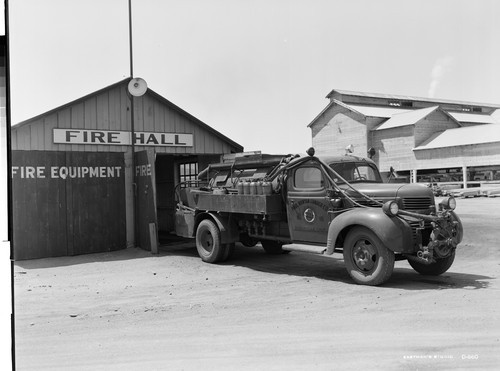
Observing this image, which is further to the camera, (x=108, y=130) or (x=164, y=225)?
A: (x=164, y=225)

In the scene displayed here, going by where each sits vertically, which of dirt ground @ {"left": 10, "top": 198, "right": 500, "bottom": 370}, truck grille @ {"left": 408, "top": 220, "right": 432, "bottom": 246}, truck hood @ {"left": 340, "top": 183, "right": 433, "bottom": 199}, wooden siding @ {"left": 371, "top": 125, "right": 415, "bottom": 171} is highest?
wooden siding @ {"left": 371, "top": 125, "right": 415, "bottom": 171}

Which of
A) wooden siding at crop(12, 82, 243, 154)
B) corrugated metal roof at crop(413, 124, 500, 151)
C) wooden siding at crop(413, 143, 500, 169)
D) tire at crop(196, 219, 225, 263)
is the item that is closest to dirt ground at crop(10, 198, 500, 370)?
tire at crop(196, 219, 225, 263)

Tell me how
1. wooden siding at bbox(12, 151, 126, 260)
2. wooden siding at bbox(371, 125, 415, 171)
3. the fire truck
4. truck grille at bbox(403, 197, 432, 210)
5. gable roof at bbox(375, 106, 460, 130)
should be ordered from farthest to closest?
wooden siding at bbox(371, 125, 415, 171) < gable roof at bbox(375, 106, 460, 130) < wooden siding at bbox(12, 151, 126, 260) < truck grille at bbox(403, 197, 432, 210) < the fire truck

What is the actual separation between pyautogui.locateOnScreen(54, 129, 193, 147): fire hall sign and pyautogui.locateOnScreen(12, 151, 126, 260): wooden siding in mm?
326

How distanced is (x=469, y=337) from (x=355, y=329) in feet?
3.60

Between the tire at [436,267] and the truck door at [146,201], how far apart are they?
19.7ft

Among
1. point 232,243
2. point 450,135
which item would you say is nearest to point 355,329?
point 232,243

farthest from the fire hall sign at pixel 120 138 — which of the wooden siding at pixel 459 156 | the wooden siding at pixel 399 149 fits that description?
the wooden siding at pixel 459 156

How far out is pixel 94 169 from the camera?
12117mm

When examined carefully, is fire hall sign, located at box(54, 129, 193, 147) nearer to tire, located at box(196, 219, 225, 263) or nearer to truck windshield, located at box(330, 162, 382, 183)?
tire, located at box(196, 219, 225, 263)

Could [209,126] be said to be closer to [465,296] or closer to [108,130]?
[108,130]

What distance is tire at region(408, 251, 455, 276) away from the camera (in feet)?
26.7

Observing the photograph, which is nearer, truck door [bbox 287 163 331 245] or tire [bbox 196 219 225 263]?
truck door [bbox 287 163 331 245]

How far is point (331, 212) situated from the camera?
330 inches
